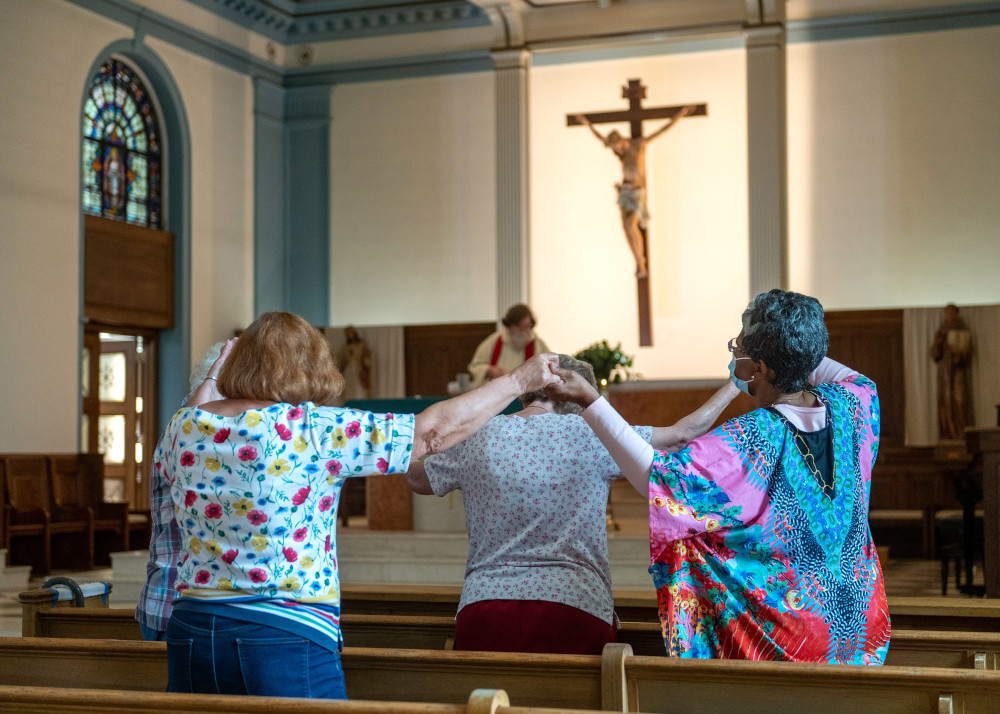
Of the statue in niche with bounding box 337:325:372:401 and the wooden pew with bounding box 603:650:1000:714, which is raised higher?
the statue in niche with bounding box 337:325:372:401

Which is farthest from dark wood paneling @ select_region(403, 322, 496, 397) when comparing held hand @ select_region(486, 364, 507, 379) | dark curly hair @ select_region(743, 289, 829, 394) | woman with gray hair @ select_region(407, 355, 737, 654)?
dark curly hair @ select_region(743, 289, 829, 394)

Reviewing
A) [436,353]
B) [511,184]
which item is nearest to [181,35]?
[511,184]

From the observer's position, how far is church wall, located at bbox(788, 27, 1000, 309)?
35.2ft

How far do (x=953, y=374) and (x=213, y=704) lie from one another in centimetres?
968

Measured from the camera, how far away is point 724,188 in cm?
1155

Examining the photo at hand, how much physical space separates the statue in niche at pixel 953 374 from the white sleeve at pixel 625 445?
8912 millimetres

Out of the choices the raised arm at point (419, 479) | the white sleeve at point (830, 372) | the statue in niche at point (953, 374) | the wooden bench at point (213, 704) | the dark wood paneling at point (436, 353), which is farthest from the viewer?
the dark wood paneling at point (436, 353)

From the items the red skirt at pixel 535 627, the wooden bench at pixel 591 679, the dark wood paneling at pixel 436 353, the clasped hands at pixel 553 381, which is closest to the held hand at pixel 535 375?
the clasped hands at pixel 553 381

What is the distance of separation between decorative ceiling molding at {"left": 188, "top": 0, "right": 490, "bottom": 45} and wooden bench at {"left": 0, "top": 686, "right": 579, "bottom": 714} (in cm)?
1080

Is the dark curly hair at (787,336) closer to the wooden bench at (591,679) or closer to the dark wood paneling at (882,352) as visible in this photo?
the wooden bench at (591,679)

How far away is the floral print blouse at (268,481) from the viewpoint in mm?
2029

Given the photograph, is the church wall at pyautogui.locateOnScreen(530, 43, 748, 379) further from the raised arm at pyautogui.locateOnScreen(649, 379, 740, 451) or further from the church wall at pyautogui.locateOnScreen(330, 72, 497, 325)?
the raised arm at pyautogui.locateOnScreen(649, 379, 740, 451)

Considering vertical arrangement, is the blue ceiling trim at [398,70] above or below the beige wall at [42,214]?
above

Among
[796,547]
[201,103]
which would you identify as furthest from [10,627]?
[201,103]
